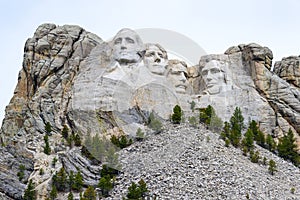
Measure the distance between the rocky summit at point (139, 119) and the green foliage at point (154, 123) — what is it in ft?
0.27

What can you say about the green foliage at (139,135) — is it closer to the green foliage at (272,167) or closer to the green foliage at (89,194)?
the green foliage at (89,194)

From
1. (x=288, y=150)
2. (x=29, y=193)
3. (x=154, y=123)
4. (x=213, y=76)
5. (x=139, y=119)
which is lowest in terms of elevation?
(x=29, y=193)

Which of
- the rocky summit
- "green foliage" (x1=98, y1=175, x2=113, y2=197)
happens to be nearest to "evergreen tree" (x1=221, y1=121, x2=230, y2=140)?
the rocky summit

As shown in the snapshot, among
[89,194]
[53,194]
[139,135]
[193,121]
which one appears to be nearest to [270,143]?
[193,121]

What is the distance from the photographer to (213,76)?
57688 mm

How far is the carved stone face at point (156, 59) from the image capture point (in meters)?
57.1

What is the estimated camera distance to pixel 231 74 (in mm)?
57938

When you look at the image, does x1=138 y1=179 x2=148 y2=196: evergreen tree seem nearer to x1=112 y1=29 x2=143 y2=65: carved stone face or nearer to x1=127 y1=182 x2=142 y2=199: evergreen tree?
x1=127 y1=182 x2=142 y2=199: evergreen tree

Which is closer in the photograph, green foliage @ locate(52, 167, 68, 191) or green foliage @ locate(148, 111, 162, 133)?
green foliage @ locate(52, 167, 68, 191)

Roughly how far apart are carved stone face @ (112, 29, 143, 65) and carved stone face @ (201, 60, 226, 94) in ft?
14.9

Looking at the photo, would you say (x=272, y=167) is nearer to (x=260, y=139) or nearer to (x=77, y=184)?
(x=260, y=139)

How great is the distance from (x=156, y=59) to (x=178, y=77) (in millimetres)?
1860

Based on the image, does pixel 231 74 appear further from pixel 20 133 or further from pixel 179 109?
pixel 20 133

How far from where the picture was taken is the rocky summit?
46688mm
